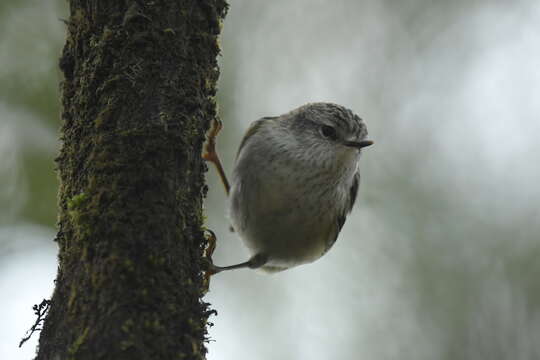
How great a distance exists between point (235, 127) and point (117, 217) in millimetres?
5375

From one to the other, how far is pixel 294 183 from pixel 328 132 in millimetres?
654

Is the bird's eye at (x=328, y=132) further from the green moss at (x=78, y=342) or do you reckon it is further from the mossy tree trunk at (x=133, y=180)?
the green moss at (x=78, y=342)

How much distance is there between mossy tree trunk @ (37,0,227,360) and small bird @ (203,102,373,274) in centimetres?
124

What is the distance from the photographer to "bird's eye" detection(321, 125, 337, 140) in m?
4.77

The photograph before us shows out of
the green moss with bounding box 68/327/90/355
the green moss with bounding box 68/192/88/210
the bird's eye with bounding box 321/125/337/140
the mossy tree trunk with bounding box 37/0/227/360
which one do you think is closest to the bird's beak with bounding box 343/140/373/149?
the bird's eye with bounding box 321/125/337/140

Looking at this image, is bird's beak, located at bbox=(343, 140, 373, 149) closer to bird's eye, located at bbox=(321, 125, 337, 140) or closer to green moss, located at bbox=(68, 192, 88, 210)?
bird's eye, located at bbox=(321, 125, 337, 140)

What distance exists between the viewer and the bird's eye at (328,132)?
4.77 metres

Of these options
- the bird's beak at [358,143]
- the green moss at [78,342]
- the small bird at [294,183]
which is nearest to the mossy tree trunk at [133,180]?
the green moss at [78,342]

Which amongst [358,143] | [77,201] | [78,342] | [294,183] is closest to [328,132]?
[358,143]

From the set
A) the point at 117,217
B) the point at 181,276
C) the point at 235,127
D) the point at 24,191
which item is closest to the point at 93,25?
the point at 117,217

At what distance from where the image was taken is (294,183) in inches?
173

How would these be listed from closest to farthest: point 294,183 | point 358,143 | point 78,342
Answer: point 78,342
point 294,183
point 358,143

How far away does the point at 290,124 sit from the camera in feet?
16.2

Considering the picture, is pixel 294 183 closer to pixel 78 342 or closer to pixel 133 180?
pixel 133 180
